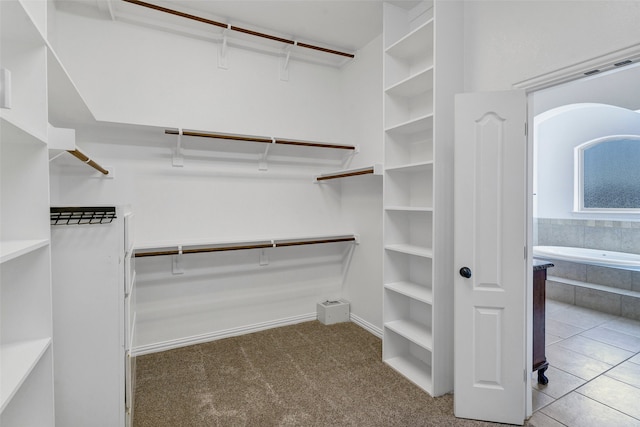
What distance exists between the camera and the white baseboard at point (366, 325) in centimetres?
317

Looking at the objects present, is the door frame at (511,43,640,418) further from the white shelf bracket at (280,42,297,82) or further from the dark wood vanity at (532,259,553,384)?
the white shelf bracket at (280,42,297,82)

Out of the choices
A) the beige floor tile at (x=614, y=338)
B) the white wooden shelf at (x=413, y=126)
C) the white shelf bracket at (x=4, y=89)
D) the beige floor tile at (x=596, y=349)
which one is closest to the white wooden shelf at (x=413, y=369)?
the beige floor tile at (x=596, y=349)

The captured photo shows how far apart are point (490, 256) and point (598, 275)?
3.31 m

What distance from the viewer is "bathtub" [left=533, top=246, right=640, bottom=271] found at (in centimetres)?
370

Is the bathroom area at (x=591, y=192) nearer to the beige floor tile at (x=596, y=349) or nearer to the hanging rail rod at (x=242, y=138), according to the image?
the beige floor tile at (x=596, y=349)

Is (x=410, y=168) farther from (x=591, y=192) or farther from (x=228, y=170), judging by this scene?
(x=591, y=192)

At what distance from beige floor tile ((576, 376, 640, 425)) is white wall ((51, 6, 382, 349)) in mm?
1640

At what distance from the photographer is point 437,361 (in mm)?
2223

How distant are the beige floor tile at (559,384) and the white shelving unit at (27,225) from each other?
2883mm

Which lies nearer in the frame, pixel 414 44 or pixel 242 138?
pixel 414 44

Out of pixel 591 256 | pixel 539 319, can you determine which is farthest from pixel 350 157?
pixel 591 256

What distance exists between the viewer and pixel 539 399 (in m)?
2.20

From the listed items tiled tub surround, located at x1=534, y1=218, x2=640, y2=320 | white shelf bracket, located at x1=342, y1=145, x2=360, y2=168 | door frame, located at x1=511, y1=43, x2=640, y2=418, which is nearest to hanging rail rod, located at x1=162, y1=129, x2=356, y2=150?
white shelf bracket, located at x1=342, y1=145, x2=360, y2=168

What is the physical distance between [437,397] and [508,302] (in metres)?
0.84
